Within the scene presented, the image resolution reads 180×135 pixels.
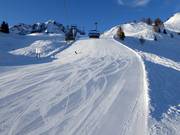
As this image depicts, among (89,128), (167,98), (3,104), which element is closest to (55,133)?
(89,128)

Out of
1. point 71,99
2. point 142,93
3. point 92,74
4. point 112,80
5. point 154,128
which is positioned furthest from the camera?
point 92,74

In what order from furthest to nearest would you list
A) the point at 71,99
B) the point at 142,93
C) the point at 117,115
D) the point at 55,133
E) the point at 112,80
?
the point at 112,80 < the point at 142,93 < the point at 71,99 < the point at 117,115 < the point at 55,133

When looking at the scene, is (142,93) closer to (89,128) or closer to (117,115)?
(117,115)

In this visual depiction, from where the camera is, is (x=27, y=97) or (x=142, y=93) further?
(x=142, y=93)

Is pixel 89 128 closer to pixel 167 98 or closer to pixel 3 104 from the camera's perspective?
pixel 3 104

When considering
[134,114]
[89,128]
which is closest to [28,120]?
[89,128]

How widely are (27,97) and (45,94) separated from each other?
696 mm

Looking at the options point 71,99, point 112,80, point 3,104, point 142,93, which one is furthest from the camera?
point 112,80

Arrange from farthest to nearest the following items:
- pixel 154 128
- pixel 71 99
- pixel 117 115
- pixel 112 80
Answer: pixel 112 80, pixel 71 99, pixel 117 115, pixel 154 128

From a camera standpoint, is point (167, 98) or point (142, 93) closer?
point (167, 98)

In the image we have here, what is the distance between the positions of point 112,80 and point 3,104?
18.5 feet

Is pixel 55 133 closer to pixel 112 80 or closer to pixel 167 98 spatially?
pixel 167 98

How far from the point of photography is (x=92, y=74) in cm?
1454

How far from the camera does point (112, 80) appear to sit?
42.6 ft
